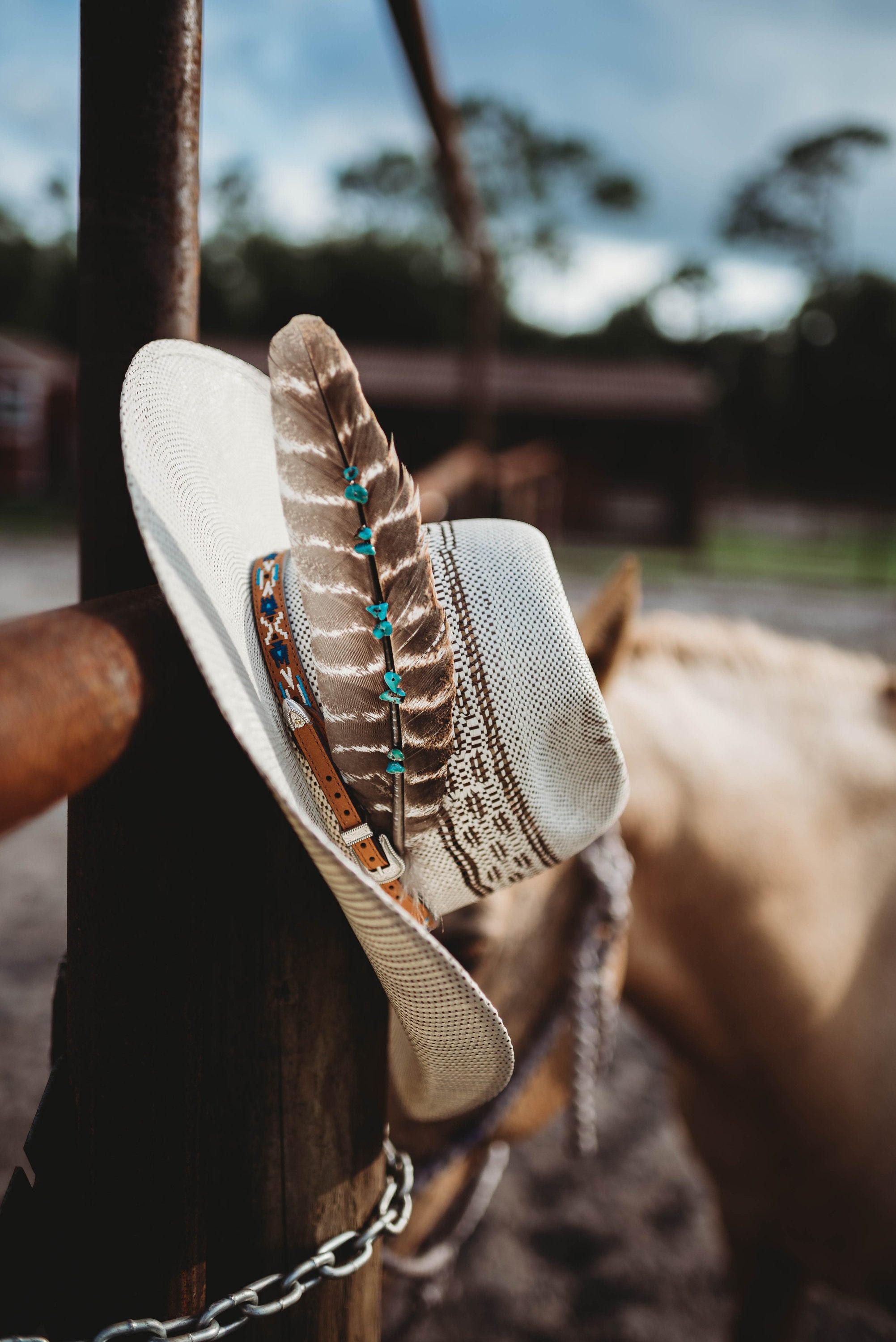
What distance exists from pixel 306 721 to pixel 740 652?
52.6 inches

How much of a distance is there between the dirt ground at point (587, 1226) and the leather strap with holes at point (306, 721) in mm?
1529

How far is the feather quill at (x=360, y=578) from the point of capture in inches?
20.8

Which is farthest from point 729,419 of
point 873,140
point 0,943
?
point 0,943

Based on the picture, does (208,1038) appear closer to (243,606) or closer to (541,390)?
Answer: (243,606)

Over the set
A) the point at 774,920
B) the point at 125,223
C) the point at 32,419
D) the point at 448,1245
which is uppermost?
the point at 125,223

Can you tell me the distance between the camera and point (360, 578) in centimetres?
56

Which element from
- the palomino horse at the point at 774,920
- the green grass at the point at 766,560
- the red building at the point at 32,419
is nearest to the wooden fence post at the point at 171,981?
the palomino horse at the point at 774,920

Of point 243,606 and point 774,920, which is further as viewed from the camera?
point 774,920

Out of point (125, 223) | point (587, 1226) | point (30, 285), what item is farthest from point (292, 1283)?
point (30, 285)

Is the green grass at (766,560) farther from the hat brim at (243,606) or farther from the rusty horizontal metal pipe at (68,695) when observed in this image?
the rusty horizontal metal pipe at (68,695)

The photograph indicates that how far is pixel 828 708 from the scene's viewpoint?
169 centimetres

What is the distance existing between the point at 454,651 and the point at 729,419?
120ft

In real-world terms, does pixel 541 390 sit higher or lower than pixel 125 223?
lower

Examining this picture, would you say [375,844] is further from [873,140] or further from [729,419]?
[873,140]
